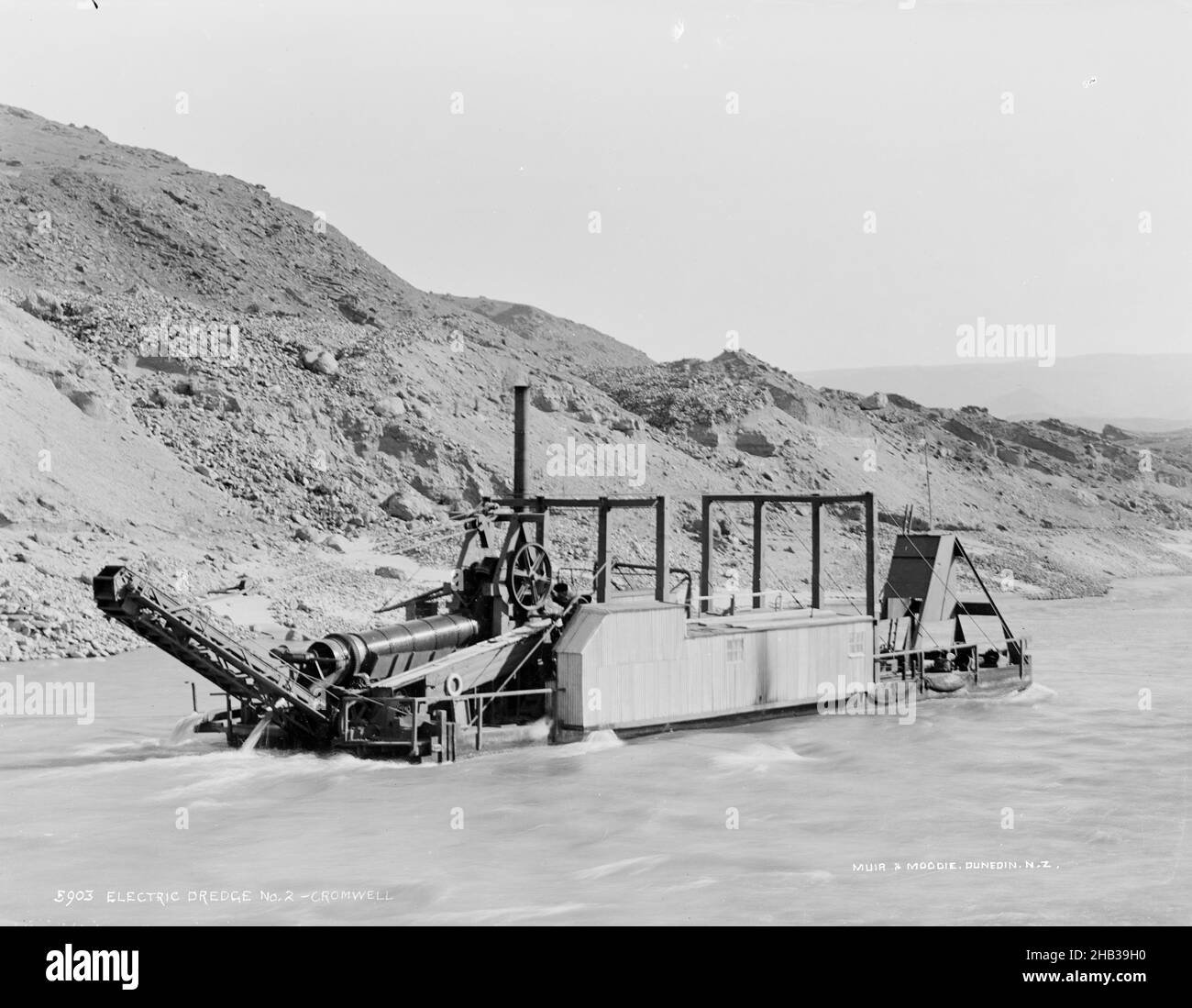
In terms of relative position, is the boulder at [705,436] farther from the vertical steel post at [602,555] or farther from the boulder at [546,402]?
the vertical steel post at [602,555]

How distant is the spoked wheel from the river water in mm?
3419

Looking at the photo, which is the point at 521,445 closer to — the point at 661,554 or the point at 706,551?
the point at 661,554

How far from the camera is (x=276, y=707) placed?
91.7ft

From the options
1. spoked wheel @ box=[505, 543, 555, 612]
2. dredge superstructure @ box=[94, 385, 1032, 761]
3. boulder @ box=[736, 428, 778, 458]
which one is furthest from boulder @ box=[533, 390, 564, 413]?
spoked wheel @ box=[505, 543, 555, 612]

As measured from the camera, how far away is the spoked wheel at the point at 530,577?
3061 cm

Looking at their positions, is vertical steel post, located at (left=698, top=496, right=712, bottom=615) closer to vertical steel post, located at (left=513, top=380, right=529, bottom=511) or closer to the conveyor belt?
vertical steel post, located at (left=513, top=380, right=529, bottom=511)

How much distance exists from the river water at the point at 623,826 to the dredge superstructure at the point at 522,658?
2.11ft

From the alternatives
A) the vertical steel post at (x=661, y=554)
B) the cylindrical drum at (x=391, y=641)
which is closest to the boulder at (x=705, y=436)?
the vertical steel post at (x=661, y=554)

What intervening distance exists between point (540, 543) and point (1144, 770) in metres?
12.6

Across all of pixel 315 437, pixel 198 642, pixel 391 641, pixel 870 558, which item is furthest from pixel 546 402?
pixel 198 642

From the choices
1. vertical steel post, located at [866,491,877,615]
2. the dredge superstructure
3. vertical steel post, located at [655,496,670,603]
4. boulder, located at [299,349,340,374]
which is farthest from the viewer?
boulder, located at [299,349,340,374]

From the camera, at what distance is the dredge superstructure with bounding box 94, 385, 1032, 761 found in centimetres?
2695
